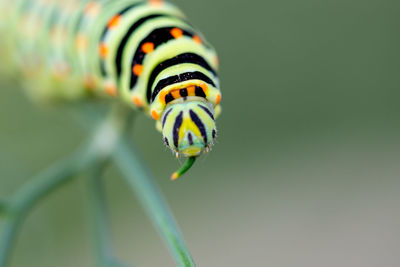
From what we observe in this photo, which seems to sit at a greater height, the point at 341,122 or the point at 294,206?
Answer: the point at 341,122

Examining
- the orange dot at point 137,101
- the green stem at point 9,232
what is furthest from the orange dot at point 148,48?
the green stem at point 9,232

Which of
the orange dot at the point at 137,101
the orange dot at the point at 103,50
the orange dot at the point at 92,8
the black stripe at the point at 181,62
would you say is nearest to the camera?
the black stripe at the point at 181,62

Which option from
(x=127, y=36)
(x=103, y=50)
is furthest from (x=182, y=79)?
(x=103, y=50)

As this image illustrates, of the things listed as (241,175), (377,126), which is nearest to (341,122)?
(377,126)

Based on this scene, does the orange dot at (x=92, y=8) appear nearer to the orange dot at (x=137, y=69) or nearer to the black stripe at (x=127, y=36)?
the black stripe at (x=127, y=36)

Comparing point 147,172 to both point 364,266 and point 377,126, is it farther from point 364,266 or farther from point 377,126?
point 377,126

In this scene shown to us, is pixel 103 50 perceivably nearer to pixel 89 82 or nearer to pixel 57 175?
pixel 89 82
